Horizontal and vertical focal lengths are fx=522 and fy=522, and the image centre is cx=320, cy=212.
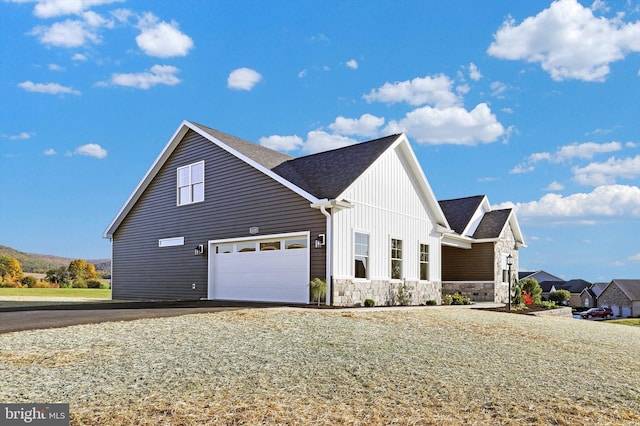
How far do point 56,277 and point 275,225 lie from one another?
1242 inches

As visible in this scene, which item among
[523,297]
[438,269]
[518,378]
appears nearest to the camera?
[518,378]

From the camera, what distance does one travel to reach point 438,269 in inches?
835

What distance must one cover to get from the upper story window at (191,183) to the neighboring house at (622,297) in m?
67.5

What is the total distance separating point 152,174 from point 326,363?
16987 millimetres

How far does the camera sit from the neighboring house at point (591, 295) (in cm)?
7675

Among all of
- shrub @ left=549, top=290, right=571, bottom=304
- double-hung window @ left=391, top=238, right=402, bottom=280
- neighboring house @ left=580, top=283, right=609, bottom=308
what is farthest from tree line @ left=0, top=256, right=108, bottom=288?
neighboring house @ left=580, top=283, right=609, bottom=308

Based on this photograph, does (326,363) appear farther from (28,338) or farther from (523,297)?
(523,297)

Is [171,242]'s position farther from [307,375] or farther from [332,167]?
[307,375]

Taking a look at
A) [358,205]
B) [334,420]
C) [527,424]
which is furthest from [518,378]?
[358,205]

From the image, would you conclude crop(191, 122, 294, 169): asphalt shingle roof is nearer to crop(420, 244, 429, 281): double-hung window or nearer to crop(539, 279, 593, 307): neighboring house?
crop(420, 244, 429, 281): double-hung window

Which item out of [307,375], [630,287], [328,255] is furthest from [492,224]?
[630,287]

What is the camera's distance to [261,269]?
1748cm

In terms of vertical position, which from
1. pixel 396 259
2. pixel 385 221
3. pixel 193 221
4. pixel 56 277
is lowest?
pixel 56 277

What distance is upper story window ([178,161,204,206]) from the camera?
20.1 metres
